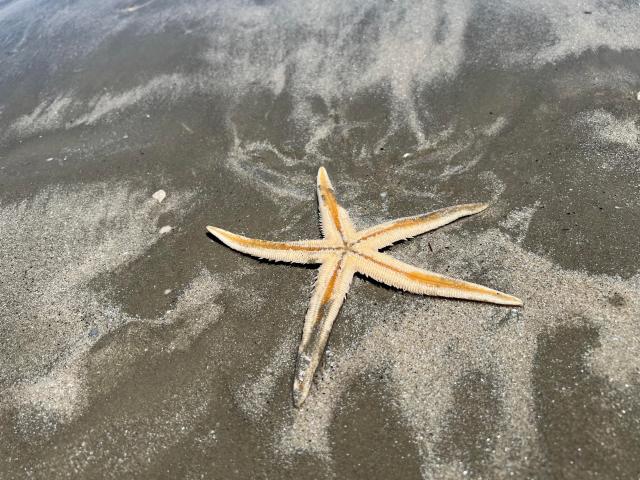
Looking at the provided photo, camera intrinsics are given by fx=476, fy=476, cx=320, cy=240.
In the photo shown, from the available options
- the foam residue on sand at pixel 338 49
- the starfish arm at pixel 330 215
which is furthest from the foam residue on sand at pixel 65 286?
the foam residue on sand at pixel 338 49

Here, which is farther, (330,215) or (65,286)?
(65,286)

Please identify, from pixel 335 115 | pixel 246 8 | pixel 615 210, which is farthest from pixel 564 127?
pixel 246 8

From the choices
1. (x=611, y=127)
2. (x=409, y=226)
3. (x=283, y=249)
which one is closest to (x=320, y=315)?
(x=283, y=249)

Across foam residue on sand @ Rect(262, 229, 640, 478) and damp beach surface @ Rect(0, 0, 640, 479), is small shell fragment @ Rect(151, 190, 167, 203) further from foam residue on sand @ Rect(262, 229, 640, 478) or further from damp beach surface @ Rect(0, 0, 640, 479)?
foam residue on sand @ Rect(262, 229, 640, 478)

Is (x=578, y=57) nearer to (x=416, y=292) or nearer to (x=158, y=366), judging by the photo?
(x=416, y=292)

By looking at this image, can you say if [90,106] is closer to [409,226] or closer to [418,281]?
[409,226]

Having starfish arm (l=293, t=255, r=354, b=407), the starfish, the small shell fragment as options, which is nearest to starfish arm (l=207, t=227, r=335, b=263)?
the starfish
